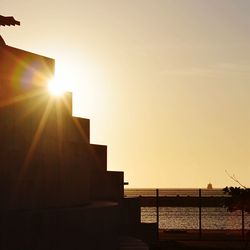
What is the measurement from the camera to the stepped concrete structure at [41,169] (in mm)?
24250

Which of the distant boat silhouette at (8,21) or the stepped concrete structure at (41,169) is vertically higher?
the distant boat silhouette at (8,21)

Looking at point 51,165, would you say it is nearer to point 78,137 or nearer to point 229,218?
point 78,137

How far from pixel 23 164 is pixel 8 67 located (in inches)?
142

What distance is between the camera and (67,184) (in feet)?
94.4

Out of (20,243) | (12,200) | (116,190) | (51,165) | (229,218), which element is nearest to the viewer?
(20,243)

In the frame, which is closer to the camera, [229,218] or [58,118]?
[58,118]

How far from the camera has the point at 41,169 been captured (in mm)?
27031

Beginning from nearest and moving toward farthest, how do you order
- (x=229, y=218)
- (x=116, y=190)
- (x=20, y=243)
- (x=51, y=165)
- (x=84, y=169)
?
(x=20, y=243) → (x=51, y=165) → (x=84, y=169) → (x=116, y=190) → (x=229, y=218)

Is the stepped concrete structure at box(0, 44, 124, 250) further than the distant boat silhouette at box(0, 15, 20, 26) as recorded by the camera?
No

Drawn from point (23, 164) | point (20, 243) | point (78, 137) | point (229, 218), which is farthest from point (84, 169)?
point (229, 218)

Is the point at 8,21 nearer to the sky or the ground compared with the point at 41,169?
nearer to the sky

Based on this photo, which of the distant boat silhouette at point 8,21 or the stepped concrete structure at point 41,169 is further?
the distant boat silhouette at point 8,21

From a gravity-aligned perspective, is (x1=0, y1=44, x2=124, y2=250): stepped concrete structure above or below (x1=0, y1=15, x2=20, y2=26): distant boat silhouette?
below

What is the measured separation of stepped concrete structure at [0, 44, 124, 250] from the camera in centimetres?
2425
